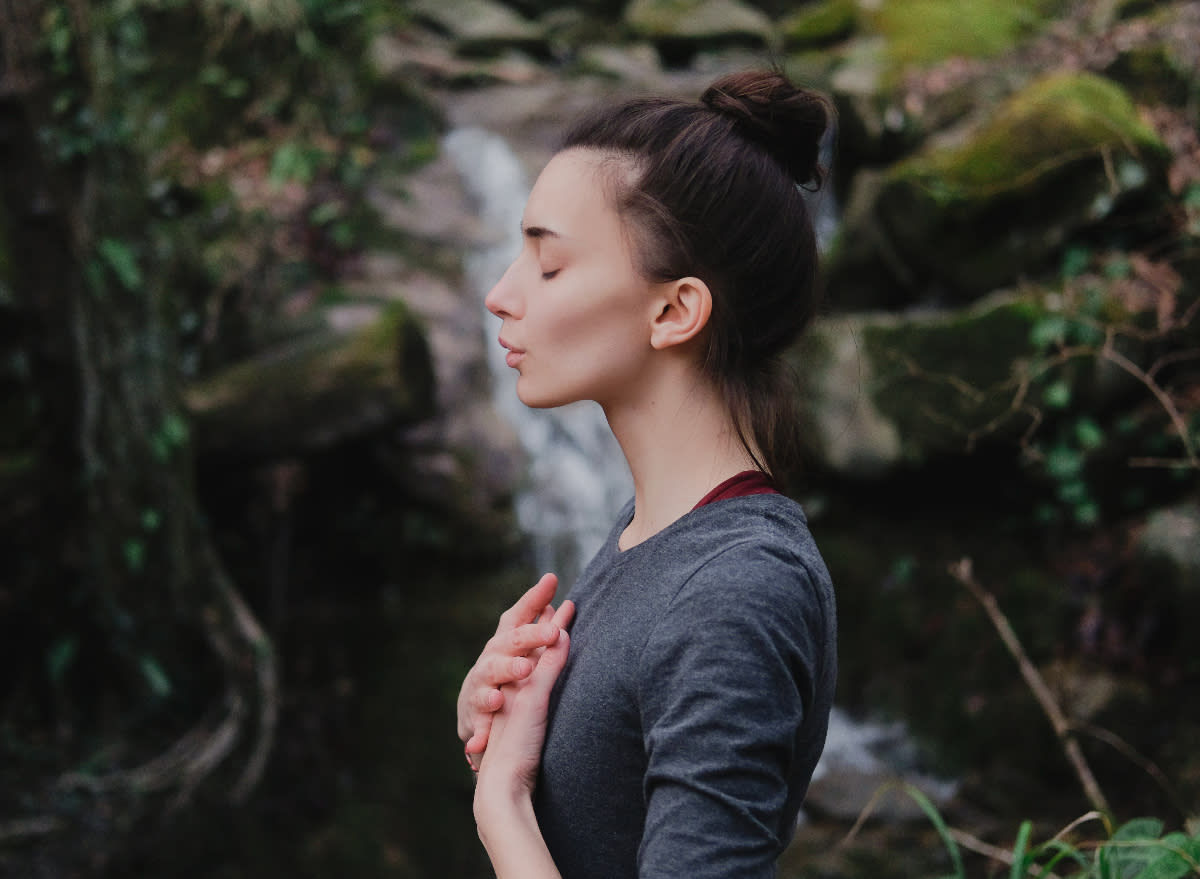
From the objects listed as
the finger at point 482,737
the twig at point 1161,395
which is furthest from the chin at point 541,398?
the twig at point 1161,395

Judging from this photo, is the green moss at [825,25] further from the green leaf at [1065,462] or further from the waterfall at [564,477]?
the green leaf at [1065,462]

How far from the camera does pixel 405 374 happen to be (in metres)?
4.67

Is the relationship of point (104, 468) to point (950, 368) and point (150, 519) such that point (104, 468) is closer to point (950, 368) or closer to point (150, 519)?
point (150, 519)

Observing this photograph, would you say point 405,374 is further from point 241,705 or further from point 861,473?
point 861,473

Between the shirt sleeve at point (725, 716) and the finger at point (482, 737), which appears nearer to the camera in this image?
the shirt sleeve at point (725, 716)

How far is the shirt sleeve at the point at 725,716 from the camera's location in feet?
2.99

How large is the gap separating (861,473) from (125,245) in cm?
338

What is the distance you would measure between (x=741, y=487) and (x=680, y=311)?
0.71 feet

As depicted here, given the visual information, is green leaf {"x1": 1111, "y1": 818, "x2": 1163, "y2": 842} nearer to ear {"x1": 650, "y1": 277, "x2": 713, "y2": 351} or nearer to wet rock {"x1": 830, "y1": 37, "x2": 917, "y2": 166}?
ear {"x1": 650, "y1": 277, "x2": 713, "y2": 351}

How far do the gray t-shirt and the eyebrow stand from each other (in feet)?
1.20

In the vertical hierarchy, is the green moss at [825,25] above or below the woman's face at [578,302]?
above

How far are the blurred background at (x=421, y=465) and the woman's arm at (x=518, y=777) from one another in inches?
80.1

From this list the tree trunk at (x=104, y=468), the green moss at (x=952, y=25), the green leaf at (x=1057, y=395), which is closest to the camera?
the tree trunk at (x=104, y=468)

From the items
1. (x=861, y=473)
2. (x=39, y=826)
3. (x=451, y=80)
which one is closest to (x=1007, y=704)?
(x=861, y=473)
